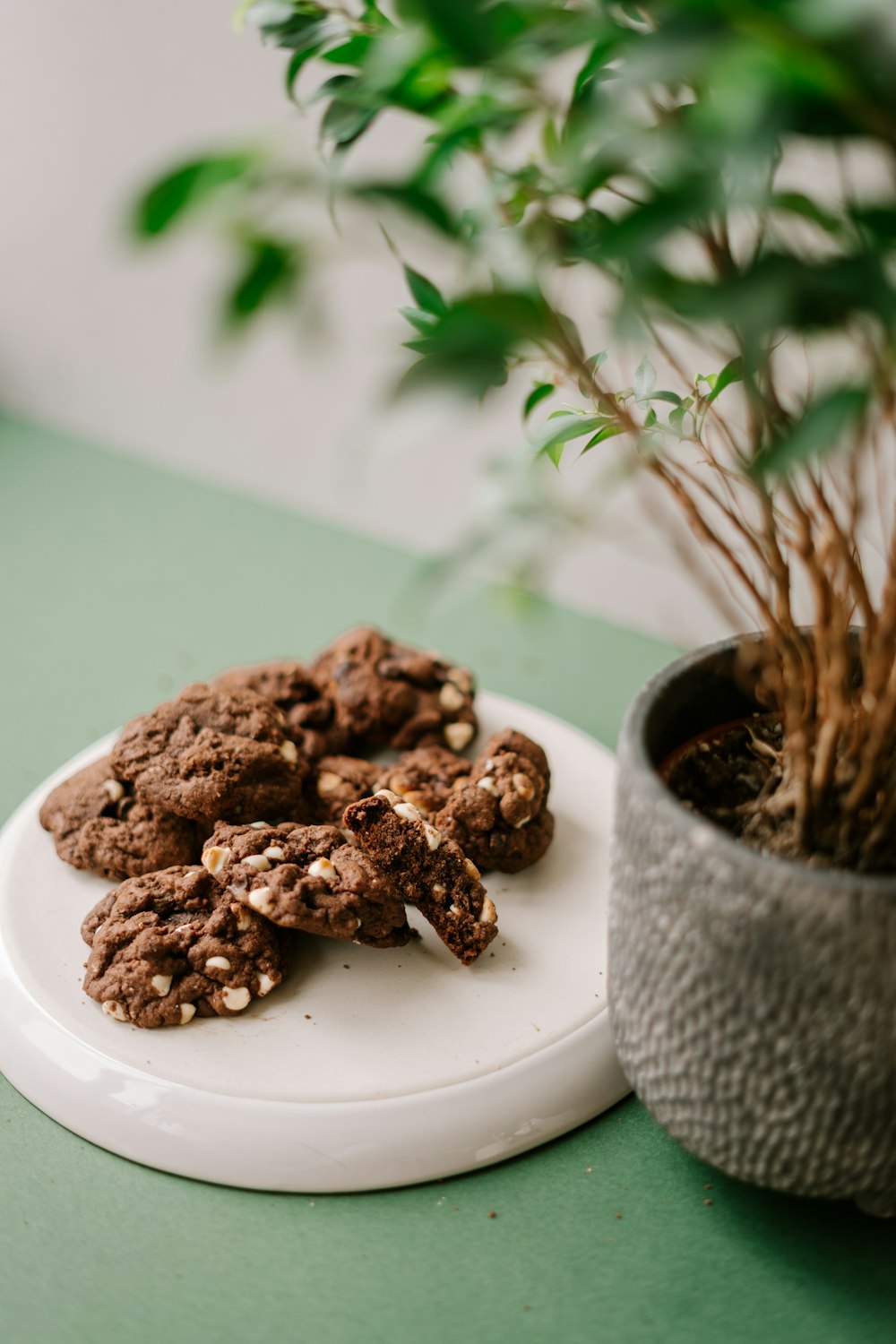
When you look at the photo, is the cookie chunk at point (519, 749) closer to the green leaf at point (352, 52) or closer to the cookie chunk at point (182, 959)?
the cookie chunk at point (182, 959)

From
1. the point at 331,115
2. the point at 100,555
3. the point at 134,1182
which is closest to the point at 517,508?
the point at 331,115

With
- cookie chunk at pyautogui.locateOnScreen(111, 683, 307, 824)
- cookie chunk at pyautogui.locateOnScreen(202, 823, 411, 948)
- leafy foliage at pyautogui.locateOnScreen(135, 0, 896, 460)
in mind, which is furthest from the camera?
cookie chunk at pyautogui.locateOnScreen(111, 683, 307, 824)

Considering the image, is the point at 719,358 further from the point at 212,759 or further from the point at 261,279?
the point at 212,759

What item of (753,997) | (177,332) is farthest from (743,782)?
(177,332)

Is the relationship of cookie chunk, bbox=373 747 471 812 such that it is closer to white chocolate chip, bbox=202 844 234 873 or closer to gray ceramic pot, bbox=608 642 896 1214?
white chocolate chip, bbox=202 844 234 873

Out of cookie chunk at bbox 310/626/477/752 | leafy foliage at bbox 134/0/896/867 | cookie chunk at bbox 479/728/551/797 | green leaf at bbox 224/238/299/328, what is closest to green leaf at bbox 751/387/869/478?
leafy foliage at bbox 134/0/896/867

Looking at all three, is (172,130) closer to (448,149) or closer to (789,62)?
(448,149)

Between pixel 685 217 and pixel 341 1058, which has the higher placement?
pixel 685 217

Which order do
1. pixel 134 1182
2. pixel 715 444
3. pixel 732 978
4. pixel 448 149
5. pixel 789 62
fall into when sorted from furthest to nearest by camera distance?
pixel 715 444
pixel 134 1182
pixel 732 978
pixel 448 149
pixel 789 62
